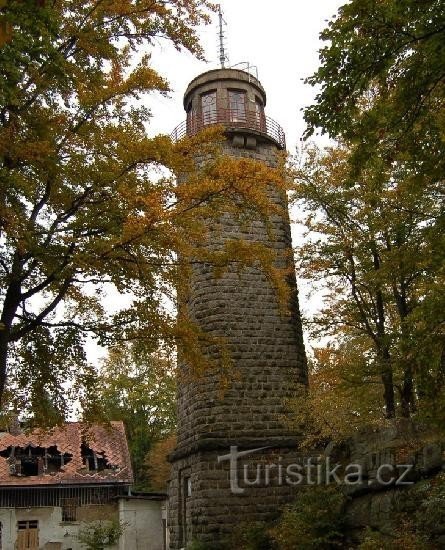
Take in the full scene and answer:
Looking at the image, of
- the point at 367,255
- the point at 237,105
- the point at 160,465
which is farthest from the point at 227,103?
the point at 160,465

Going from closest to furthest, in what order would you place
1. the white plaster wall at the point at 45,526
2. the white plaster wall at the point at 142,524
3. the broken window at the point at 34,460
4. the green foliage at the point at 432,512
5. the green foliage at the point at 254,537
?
the green foliage at the point at 432,512
the green foliage at the point at 254,537
the white plaster wall at the point at 45,526
the white plaster wall at the point at 142,524
the broken window at the point at 34,460

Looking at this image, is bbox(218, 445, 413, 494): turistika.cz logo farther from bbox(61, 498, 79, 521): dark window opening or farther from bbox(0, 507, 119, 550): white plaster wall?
bbox(61, 498, 79, 521): dark window opening

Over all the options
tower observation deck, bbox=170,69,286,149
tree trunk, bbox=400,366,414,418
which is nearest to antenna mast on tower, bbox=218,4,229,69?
tower observation deck, bbox=170,69,286,149

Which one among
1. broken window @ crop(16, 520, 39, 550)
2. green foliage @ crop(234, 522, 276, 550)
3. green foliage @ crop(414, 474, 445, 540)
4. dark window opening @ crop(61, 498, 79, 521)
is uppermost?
green foliage @ crop(414, 474, 445, 540)

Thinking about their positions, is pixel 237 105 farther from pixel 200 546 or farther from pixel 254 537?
pixel 200 546

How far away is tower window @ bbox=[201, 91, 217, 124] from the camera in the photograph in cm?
1925

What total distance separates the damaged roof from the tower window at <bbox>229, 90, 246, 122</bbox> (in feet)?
44.9

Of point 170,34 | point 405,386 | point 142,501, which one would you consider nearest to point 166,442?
point 142,501

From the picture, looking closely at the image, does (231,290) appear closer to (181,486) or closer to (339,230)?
(339,230)

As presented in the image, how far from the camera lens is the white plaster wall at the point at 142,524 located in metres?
23.6

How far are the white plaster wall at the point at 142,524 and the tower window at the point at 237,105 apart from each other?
52.9ft

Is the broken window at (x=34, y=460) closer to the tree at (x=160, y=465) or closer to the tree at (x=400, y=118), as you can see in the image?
the tree at (x=160, y=465)

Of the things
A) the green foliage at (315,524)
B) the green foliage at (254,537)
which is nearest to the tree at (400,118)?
the green foliage at (315,524)

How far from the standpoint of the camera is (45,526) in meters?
23.2
